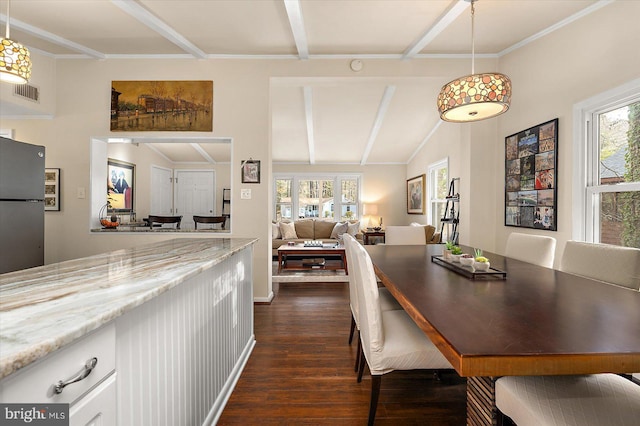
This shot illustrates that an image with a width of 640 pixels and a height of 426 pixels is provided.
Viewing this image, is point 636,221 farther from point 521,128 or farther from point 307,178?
point 307,178

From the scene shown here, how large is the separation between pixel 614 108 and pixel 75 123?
5390mm

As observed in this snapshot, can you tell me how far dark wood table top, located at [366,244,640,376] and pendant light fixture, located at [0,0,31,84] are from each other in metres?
2.67

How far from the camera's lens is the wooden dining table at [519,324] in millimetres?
821

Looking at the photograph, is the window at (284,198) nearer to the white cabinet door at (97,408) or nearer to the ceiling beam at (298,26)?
the ceiling beam at (298,26)

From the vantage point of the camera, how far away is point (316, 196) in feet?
26.7

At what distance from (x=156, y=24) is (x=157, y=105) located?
3.29 ft

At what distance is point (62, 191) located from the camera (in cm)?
368

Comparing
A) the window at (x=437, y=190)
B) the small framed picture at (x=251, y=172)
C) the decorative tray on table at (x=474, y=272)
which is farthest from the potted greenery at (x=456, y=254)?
the window at (x=437, y=190)

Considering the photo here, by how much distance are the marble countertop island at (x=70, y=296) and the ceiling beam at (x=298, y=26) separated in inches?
Answer: 89.6

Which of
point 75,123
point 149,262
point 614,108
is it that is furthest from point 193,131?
point 614,108

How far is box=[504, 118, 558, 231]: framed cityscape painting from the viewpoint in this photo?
2.94 meters

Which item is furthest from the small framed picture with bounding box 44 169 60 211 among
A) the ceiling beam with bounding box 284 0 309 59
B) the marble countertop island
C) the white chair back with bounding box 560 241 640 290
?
the white chair back with bounding box 560 241 640 290

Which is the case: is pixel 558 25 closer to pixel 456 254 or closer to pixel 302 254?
pixel 456 254

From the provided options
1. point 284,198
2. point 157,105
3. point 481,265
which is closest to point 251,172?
point 157,105
